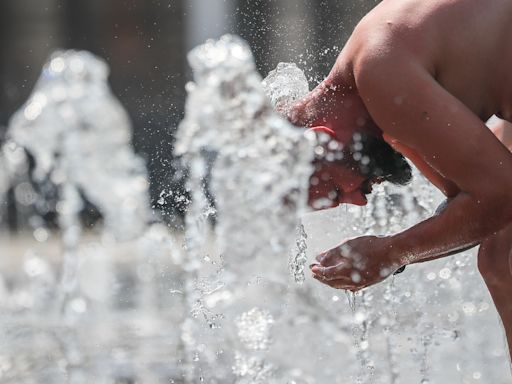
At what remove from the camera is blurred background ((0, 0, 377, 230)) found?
1007 cm

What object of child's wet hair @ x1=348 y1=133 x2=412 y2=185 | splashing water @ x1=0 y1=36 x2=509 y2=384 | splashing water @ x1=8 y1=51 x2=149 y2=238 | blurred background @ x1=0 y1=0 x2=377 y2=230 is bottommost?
blurred background @ x1=0 y1=0 x2=377 y2=230

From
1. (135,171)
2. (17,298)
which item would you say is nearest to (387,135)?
(17,298)

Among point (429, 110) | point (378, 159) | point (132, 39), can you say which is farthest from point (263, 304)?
point (132, 39)

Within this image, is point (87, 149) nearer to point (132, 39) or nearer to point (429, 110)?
point (429, 110)

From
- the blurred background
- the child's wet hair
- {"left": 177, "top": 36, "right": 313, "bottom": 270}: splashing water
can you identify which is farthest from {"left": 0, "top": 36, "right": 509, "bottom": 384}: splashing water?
the blurred background

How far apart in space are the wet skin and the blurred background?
19.7ft

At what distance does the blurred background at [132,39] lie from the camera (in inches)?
396

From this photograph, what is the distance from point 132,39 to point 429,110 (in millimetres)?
10417

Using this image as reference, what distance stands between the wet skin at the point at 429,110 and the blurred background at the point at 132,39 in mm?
6004

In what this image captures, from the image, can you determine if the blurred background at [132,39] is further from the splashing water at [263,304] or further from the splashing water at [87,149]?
the splashing water at [263,304]

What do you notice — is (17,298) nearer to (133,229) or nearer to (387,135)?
(133,229)

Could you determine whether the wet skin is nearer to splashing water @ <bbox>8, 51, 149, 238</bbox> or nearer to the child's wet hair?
the child's wet hair

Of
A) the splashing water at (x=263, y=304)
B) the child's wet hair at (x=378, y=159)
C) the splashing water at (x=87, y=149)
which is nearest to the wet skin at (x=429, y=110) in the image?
the child's wet hair at (x=378, y=159)

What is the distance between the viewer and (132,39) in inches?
504
